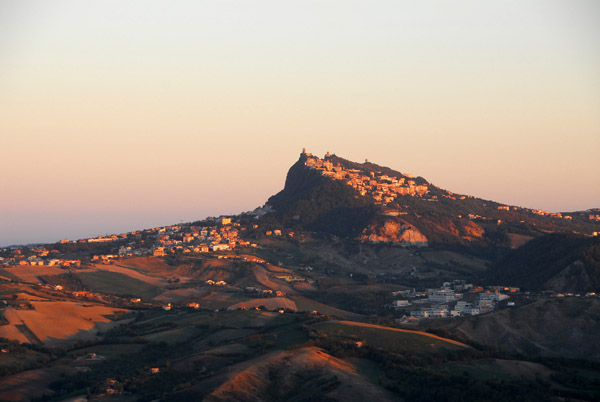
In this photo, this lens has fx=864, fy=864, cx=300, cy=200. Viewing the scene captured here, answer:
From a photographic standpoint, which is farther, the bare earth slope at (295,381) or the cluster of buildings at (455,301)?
the cluster of buildings at (455,301)

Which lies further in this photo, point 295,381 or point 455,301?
point 455,301

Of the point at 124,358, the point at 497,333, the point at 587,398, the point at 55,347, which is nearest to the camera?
the point at 587,398

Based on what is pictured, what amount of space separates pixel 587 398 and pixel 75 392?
5692cm

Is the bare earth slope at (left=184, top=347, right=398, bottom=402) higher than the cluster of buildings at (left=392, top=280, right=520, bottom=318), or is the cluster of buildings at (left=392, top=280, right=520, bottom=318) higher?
the cluster of buildings at (left=392, top=280, right=520, bottom=318)

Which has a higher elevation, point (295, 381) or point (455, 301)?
point (455, 301)

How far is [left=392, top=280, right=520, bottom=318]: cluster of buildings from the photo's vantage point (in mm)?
166375

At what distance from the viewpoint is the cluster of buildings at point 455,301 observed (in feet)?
546

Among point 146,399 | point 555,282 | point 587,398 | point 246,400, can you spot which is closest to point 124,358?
point 146,399

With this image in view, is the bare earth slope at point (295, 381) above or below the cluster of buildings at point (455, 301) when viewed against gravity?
below

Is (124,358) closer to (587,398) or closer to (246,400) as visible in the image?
(246,400)

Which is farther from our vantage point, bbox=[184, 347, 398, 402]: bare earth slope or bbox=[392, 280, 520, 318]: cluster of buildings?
bbox=[392, 280, 520, 318]: cluster of buildings

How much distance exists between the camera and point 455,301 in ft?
599

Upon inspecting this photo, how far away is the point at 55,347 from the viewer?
131 m

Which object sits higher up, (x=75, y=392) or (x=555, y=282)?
(x=555, y=282)
